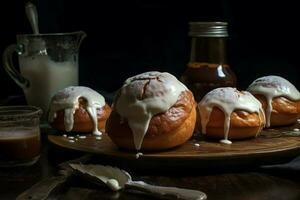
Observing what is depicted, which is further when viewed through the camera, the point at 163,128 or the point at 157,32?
the point at 157,32

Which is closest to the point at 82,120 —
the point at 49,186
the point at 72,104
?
the point at 72,104

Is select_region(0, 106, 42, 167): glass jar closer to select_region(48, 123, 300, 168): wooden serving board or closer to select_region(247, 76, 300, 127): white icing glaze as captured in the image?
select_region(48, 123, 300, 168): wooden serving board

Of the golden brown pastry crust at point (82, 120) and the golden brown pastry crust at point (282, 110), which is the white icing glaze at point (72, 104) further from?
the golden brown pastry crust at point (282, 110)

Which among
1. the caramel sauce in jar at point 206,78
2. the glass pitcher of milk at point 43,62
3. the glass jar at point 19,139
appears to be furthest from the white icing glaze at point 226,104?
the glass pitcher of milk at point 43,62

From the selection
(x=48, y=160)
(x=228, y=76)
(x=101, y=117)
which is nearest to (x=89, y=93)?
(x=101, y=117)

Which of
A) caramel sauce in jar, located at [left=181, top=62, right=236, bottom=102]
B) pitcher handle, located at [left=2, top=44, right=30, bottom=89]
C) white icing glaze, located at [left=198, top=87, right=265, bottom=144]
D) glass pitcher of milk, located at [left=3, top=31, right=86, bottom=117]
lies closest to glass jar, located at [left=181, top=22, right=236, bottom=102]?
caramel sauce in jar, located at [left=181, top=62, right=236, bottom=102]

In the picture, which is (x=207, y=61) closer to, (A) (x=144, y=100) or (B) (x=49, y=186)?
(A) (x=144, y=100)

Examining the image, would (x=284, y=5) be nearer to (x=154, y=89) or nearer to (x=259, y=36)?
(x=259, y=36)

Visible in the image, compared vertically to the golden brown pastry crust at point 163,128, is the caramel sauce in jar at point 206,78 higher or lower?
higher
